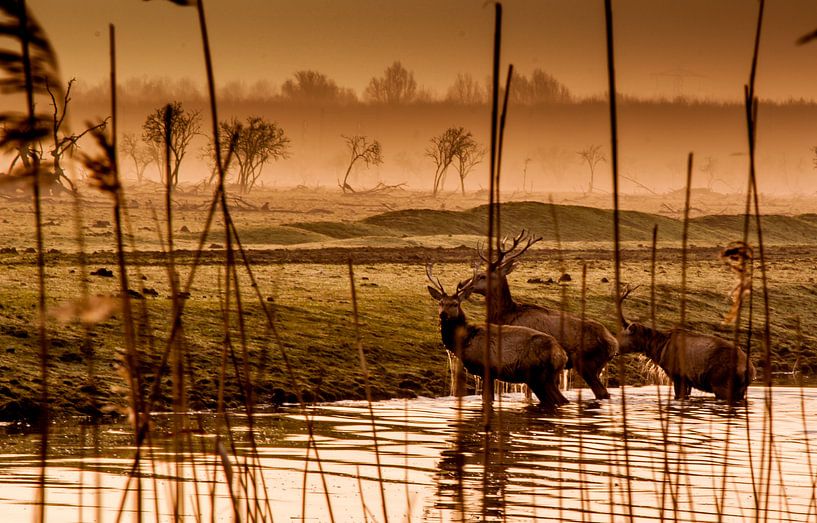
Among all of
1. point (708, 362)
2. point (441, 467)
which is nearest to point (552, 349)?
point (708, 362)

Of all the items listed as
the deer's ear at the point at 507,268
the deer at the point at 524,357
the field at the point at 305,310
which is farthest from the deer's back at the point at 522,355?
the deer's ear at the point at 507,268

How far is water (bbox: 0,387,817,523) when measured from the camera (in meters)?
11.0

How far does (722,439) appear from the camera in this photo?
51.6 ft

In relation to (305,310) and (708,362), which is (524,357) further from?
(305,310)

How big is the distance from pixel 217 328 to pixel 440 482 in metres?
12.8

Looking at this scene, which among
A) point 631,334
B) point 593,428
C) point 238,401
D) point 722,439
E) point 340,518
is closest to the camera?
point 340,518

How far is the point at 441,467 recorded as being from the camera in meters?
13.8

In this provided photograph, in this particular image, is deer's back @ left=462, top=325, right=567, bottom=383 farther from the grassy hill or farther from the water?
the grassy hill

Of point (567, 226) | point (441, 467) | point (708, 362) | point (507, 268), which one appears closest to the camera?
point (441, 467)

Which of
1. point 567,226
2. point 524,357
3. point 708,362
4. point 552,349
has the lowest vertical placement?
point 567,226

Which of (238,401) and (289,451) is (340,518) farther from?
(238,401)

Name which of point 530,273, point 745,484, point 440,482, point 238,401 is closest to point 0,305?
point 238,401

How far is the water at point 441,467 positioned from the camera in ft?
36.0

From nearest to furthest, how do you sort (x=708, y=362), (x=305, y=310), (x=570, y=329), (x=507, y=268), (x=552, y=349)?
(x=552, y=349), (x=708, y=362), (x=570, y=329), (x=507, y=268), (x=305, y=310)
